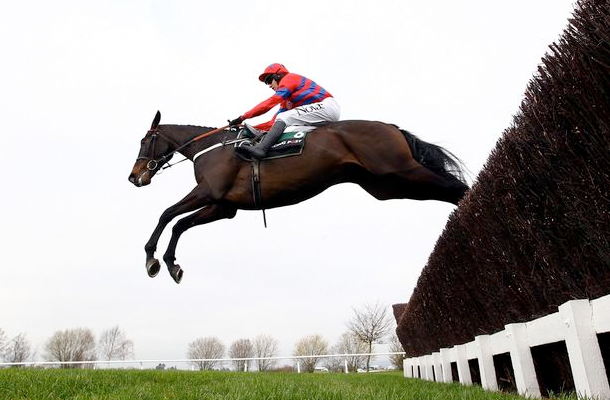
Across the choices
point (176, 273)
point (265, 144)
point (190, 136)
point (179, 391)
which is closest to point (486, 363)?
point (179, 391)

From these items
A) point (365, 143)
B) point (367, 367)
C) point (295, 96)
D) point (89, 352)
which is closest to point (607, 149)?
point (365, 143)

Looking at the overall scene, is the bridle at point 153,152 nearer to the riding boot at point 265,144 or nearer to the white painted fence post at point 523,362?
the riding boot at point 265,144

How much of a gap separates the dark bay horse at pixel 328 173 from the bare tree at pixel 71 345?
51.3 metres

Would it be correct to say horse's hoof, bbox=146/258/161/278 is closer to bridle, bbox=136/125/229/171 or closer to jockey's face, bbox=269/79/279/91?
bridle, bbox=136/125/229/171

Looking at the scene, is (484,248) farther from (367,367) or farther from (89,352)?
(89,352)

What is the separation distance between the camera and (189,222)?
7.19 m

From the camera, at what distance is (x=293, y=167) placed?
6457 millimetres

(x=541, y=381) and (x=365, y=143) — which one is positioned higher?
(x=365, y=143)

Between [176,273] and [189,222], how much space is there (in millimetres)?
750

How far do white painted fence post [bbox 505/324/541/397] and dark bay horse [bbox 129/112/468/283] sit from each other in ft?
9.16

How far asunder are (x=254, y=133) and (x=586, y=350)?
5.10 metres

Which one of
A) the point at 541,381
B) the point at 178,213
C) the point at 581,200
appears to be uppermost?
the point at 178,213

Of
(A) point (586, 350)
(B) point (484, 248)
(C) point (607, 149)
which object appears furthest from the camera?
(B) point (484, 248)

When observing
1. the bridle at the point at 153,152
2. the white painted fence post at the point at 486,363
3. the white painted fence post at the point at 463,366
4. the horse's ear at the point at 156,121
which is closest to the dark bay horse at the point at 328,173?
the bridle at the point at 153,152
